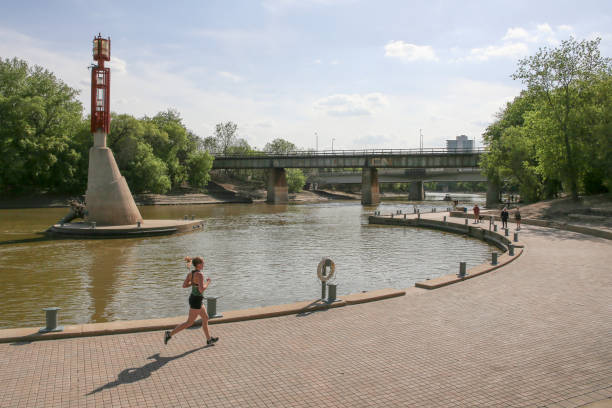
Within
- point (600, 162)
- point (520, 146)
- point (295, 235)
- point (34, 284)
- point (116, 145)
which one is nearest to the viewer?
point (34, 284)

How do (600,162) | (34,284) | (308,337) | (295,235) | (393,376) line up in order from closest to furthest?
(393,376) < (308,337) < (34,284) < (295,235) < (600,162)

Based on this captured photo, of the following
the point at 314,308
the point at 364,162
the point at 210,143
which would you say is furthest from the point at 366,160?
the point at 314,308

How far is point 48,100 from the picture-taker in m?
67.9

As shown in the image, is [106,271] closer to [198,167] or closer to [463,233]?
[463,233]

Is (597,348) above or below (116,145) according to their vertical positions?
below

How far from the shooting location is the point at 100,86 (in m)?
34.8

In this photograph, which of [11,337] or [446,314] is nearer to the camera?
[11,337]

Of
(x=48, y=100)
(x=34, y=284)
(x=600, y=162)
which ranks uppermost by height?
(x=48, y=100)

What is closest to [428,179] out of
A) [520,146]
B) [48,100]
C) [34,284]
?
[520,146]

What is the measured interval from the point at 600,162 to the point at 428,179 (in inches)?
2684

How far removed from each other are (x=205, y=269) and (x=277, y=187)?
72.2m

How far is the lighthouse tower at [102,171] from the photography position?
33781mm

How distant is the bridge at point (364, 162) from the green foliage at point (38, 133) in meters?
32.5

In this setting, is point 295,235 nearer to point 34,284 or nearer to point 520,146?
point 34,284
